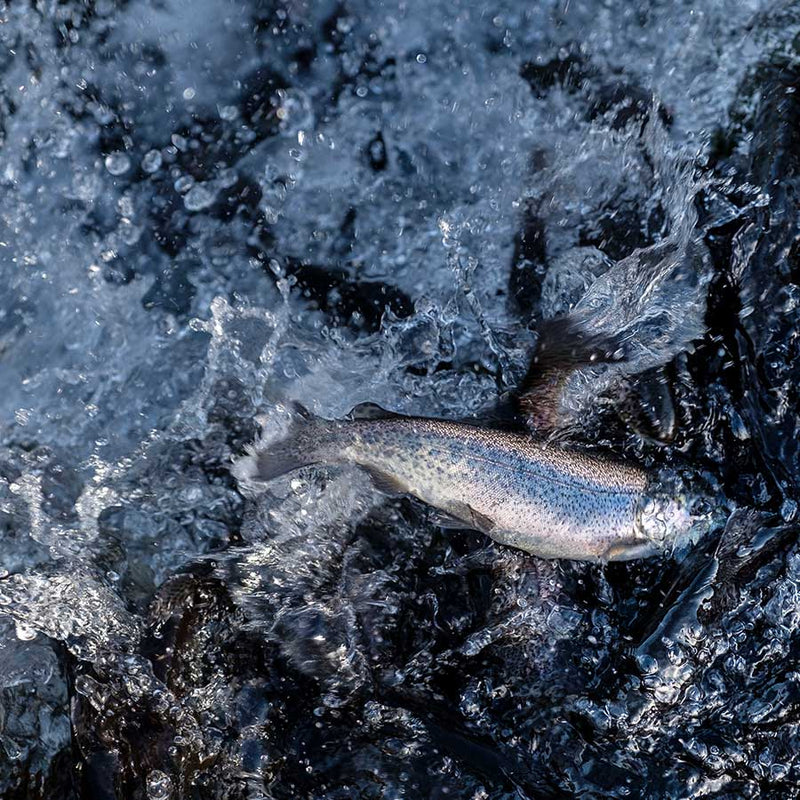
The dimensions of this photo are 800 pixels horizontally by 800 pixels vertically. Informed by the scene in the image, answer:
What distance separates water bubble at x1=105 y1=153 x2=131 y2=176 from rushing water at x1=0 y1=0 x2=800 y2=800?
0.06ft

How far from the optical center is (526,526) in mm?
3574

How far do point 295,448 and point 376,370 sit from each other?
0.81 m

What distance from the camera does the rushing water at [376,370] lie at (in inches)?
141

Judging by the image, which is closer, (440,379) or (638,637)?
(638,637)

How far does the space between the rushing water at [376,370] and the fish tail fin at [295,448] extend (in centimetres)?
23

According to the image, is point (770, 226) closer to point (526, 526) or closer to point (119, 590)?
point (526, 526)

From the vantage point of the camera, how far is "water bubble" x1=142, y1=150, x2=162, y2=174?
432 cm

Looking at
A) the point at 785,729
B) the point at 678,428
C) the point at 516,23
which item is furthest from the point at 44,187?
the point at 785,729

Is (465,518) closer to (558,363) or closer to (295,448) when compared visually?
(295,448)

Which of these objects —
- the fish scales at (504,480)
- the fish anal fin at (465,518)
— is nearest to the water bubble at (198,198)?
the fish scales at (504,480)

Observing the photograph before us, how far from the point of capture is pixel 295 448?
3721mm

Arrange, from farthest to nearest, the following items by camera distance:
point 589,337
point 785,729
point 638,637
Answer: point 589,337
point 638,637
point 785,729

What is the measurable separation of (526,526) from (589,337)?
43.7 inches

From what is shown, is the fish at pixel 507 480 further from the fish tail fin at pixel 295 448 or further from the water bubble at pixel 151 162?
the water bubble at pixel 151 162
